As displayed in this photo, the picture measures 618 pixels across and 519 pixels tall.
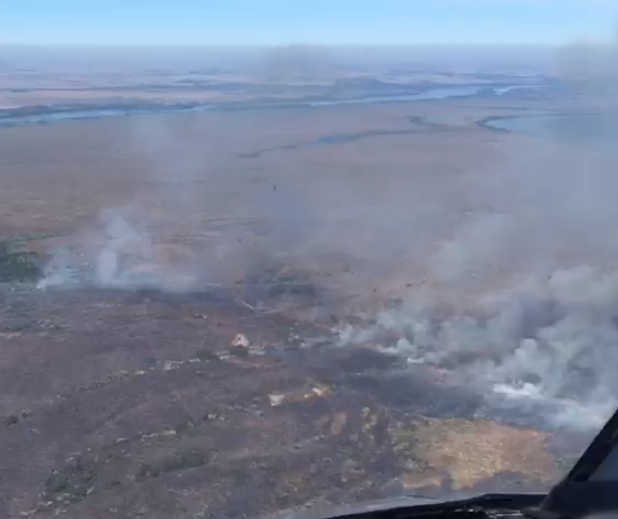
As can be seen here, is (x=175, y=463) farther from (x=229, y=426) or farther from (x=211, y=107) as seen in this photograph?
(x=211, y=107)

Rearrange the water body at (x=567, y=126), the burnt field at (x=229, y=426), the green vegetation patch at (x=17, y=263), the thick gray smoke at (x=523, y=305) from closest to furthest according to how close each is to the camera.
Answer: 1. the burnt field at (x=229, y=426)
2. the thick gray smoke at (x=523, y=305)
3. the green vegetation patch at (x=17, y=263)
4. the water body at (x=567, y=126)

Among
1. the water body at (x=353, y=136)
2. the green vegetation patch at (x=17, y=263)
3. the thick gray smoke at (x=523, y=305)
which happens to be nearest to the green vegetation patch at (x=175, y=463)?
the thick gray smoke at (x=523, y=305)

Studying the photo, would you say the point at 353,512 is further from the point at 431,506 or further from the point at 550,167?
the point at 550,167

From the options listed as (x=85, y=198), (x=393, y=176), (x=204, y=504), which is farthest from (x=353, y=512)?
(x=393, y=176)

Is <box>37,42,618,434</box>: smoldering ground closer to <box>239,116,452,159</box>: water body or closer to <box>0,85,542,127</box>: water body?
<box>239,116,452,159</box>: water body

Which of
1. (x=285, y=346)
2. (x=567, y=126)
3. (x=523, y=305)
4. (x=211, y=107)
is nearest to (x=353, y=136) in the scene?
(x=567, y=126)

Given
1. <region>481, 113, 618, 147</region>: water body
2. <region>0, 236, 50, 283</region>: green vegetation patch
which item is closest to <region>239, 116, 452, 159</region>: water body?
<region>481, 113, 618, 147</region>: water body

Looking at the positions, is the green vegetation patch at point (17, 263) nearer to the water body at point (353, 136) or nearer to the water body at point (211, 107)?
the water body at point (353, 136)
